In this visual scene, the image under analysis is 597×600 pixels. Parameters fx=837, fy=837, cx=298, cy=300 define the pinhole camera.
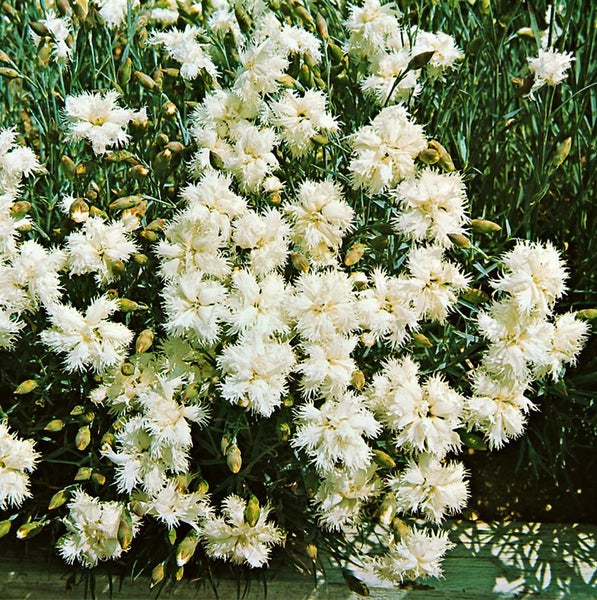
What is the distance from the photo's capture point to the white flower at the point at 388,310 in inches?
61.5

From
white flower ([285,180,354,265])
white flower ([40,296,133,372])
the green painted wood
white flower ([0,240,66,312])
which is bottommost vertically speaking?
the green painted wood

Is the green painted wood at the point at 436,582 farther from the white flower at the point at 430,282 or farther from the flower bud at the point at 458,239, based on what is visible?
the flower bud at the point at 458,239

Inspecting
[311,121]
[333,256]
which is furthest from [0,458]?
[311,121]

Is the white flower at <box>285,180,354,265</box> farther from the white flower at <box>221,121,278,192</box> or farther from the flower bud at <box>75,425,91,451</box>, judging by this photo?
the flower bud at <box>75,425,91,451</box>

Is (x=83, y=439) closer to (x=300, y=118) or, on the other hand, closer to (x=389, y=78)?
(x=300, y=118)

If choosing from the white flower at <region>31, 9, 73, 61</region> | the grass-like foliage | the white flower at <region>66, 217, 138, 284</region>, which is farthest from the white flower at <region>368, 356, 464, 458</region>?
the white flower at <region>31, 9, 73, 61</region>

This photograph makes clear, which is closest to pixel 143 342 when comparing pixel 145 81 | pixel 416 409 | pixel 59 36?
pixel 416 409

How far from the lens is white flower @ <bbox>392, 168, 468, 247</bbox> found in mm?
1561

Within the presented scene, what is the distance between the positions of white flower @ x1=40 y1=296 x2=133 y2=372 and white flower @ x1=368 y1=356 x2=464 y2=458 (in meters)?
0.51

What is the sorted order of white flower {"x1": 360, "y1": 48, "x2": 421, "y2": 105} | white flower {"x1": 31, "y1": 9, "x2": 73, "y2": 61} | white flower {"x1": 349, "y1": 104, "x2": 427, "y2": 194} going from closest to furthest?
1. white flower {"x1": 349, "y1": 104, "x2": 427, "y2": 194}
2. white flower {"x1": 360, "y1": 48, "x2": 421, "y2": 105}
3. white flower {"x1": 31, "y1": 9, "x2": 73, "y2": 61}

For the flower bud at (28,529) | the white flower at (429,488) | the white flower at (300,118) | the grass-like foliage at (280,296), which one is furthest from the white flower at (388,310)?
the flower bud at (28,529)

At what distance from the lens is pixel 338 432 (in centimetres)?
151

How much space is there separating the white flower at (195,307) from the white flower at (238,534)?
369 millimetres

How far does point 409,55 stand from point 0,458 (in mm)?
1233
